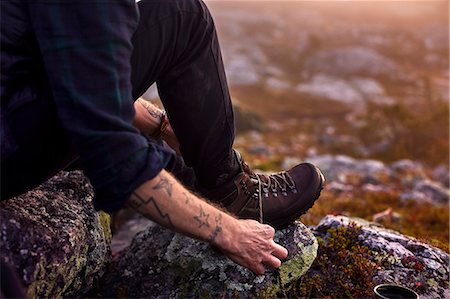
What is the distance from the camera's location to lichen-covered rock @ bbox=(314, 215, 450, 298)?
4.64m

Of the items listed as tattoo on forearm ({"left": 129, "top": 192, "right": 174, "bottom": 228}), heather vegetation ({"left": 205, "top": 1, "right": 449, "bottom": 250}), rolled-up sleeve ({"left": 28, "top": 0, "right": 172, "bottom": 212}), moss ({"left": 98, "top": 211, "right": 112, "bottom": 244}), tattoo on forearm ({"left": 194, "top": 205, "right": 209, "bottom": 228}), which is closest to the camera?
rolled-up sleeve ({"left": 28, "top": 0, "right": 172, "bottom": 212})

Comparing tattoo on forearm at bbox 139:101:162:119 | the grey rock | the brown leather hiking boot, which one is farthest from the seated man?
the grey rock

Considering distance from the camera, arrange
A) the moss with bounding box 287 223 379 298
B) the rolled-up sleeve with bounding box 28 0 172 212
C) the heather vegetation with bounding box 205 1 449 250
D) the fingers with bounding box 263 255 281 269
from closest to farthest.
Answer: the rolled-up sleeve with bounding box 28 0 172 212
the fingers with bounding box 263 255 281 269
the moss with bounding box 287 223 379 298
the heather vegetation with bounding box 205 1 449 250

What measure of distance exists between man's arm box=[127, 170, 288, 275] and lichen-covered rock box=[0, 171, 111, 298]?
100 centimetres

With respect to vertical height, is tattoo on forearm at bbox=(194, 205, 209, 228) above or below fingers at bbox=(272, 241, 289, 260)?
above

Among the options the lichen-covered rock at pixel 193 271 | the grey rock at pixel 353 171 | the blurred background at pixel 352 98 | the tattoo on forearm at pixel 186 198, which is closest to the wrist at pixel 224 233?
the tattoo on forearm at pixel 186 198

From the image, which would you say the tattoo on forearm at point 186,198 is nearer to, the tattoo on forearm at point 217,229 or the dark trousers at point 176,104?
the tattoo on forearm at point 217,229

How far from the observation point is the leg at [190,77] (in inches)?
134

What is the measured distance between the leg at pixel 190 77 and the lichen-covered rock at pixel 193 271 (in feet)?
2.94

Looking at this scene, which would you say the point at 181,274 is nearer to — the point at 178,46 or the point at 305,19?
the point at 178,46

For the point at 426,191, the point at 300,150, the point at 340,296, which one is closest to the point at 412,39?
the point at 300,150

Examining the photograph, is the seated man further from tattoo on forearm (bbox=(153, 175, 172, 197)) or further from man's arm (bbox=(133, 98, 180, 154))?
man's arm (bbox=(133, 98, 180, 154))

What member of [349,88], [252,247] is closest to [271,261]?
[252,247]

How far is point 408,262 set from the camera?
4871mm
